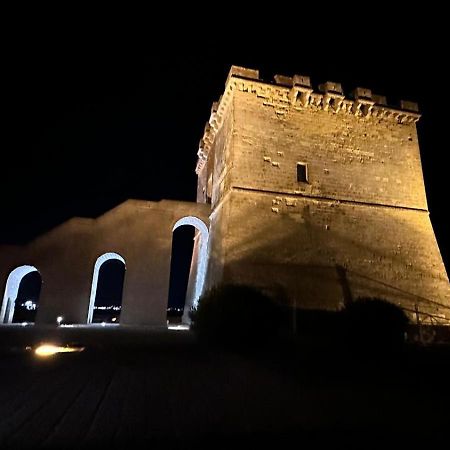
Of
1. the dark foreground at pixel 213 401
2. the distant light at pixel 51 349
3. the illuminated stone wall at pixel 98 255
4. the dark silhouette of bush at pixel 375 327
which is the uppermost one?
the illuminated stone wall at pixel 98 255

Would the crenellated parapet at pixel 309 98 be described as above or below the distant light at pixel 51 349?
above

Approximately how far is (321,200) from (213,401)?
11036 millimetres

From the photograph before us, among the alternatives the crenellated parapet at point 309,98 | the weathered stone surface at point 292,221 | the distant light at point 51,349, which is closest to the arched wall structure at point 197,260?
the weathered stone surface at point 292,221

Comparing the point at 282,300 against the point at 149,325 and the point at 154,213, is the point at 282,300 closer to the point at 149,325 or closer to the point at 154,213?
the point at 149,325

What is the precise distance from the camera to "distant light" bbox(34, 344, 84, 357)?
20.8 ft

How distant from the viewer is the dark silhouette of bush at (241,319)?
7188 millimetres

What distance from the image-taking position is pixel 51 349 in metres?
6.94

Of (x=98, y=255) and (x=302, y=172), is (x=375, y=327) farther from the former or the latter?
(x=98, y=255)

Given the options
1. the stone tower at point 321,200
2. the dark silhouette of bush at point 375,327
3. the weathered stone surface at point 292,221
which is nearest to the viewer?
the dark silhouette of bush at point 375,327

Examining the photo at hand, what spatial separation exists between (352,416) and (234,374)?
200 centimetres

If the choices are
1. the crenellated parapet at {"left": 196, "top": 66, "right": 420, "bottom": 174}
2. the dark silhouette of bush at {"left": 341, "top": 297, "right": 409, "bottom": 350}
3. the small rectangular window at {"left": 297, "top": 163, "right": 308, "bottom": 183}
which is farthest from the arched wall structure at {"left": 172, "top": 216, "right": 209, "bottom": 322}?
the dark silhouette of bush at {"left": 341, "top": 297, "right": 409, "bottom": 350}

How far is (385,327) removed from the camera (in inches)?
323

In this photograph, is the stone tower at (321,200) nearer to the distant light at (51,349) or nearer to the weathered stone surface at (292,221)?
the weathered stone surface at (292,221)

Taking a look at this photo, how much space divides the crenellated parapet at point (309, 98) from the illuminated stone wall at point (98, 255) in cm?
686
